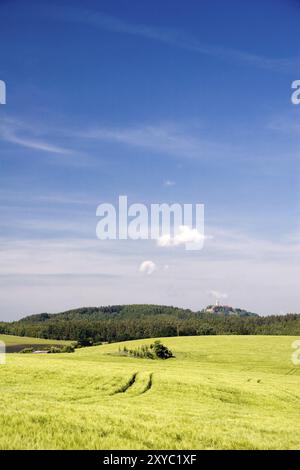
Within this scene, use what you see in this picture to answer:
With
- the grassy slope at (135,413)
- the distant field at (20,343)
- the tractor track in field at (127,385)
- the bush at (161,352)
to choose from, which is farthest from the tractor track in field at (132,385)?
the distant field at (20,343)

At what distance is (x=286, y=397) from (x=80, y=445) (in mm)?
35878

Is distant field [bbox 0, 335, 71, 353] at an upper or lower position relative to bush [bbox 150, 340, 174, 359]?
lower

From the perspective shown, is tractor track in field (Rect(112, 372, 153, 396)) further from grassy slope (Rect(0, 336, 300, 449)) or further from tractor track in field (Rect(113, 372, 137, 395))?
grassy slope (Rect(0, 336, 300, 449))

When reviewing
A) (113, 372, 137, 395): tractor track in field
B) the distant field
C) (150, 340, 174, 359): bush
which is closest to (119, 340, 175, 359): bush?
(150, 340, 174, 359): bush

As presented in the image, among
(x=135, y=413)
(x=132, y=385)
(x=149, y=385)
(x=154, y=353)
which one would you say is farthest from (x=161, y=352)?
(x=135, y=413)

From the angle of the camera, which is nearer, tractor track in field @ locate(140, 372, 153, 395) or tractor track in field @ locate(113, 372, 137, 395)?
tractor track in field @ locate(113, 372, 137, 395)

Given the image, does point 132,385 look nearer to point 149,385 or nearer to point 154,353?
point 149,385

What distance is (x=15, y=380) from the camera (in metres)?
30.6

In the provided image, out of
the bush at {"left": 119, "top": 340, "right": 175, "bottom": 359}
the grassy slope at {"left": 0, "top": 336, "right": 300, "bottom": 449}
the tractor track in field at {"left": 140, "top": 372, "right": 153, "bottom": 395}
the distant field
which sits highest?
the grassy slope at {"left": 0, "top": 336, "right": 300, "bottom": 449}

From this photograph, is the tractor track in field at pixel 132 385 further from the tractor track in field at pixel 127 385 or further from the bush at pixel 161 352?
the bush at pixel 161 352

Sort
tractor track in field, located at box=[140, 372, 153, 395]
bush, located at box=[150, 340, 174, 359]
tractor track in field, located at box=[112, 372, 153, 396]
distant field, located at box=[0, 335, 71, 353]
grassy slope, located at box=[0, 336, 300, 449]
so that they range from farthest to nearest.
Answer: distant field, located at box=[0, 335, 71, 353] → bush, located at box=[150, 340, 174, 359] → tractor track in field, located at box=[140, 372, 153, 395] → tractor track in field, located at box=[112, 372, 153, 396] → grassy slope, located at box=[0, 336, 300, 449]
